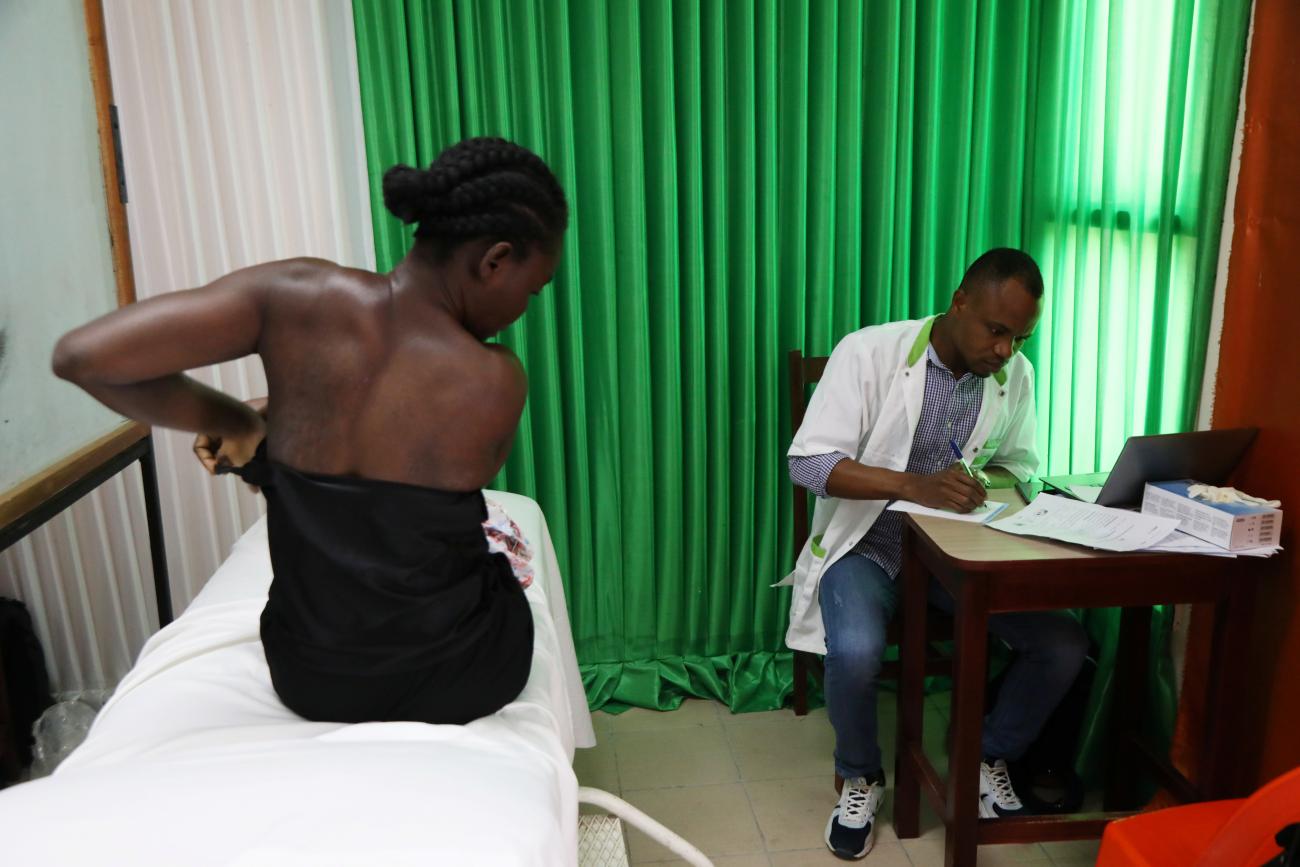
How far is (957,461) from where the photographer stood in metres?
2.15

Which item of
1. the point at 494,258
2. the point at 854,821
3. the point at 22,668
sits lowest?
the point at 854,821

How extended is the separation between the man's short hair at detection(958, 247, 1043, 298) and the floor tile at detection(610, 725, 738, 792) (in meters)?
1.26

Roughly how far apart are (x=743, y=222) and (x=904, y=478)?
0.81 m

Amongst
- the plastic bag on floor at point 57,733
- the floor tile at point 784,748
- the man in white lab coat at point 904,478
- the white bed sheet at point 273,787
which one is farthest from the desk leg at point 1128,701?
the plastic bag on floor at point 57,733

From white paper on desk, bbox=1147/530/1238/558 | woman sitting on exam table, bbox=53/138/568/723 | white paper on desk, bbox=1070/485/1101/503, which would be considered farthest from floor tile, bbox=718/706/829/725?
woman sitting on exam table, bbox=53/138/568/723

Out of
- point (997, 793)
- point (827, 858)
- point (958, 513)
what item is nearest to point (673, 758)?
point (827, 858)

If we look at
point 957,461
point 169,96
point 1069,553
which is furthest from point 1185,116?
point 169,96

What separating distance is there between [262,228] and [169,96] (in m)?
0.35

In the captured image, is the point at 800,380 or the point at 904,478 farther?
the point at 800,380

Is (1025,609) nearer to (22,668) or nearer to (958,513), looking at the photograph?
(958,513)

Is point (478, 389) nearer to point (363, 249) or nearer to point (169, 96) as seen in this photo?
point (363, 249)

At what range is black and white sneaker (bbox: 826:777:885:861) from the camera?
1.99 m

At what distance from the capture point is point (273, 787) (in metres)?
0.96

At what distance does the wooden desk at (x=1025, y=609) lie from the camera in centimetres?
164
